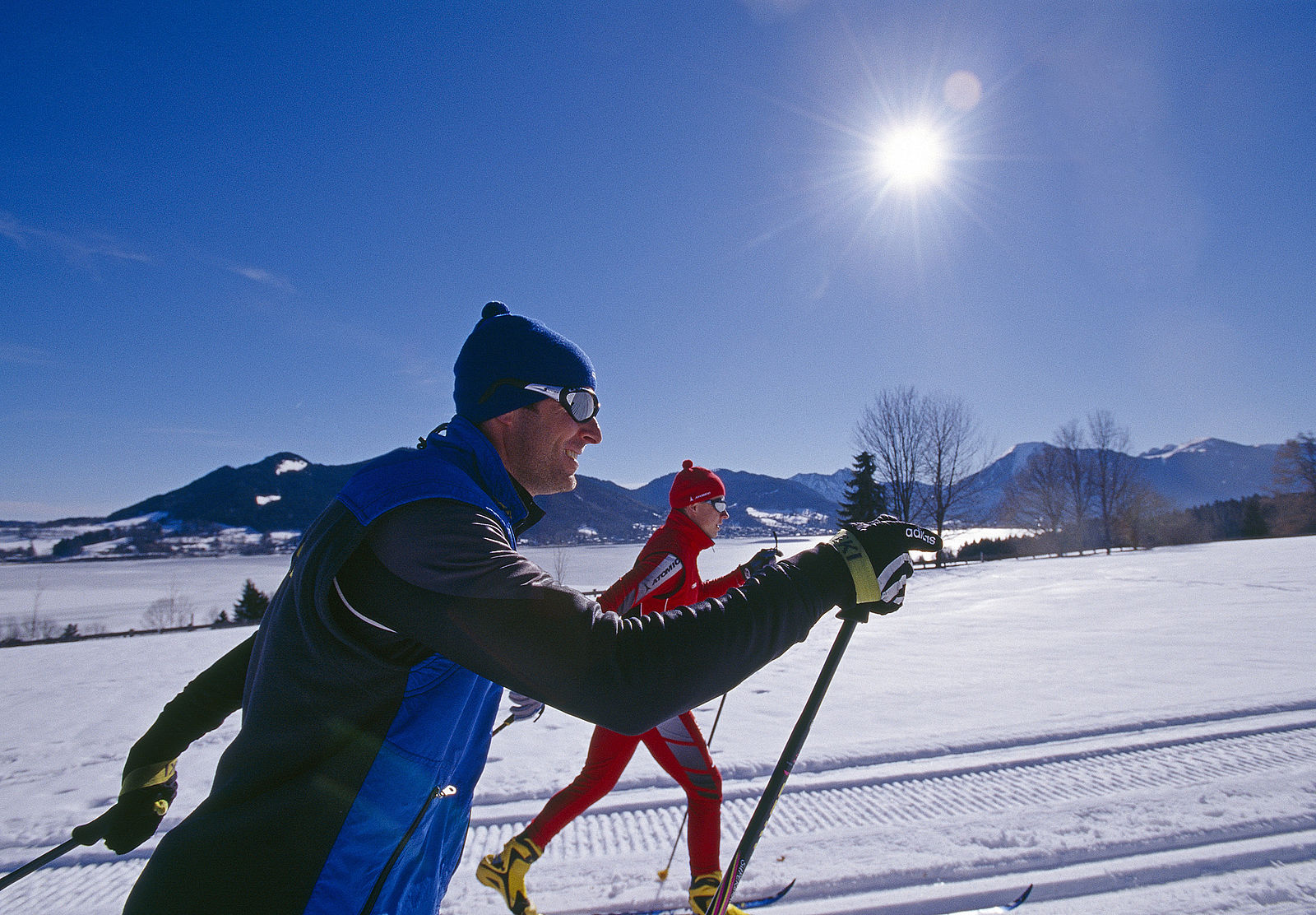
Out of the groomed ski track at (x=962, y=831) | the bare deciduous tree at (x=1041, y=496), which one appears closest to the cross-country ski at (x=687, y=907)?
the groomed ski track at (x=962, y=831)

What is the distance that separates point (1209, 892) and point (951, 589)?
1392cm

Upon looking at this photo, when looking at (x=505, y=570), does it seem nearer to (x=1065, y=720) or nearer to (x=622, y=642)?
(x=622, y=642)

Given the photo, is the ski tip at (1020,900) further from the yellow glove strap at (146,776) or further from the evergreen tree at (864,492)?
the evergreen tree at (864,492)

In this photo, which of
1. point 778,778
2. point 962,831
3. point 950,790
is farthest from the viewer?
point 950,790

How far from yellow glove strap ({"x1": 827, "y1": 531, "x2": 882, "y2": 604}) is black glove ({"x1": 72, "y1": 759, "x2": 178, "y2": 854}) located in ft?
6.31

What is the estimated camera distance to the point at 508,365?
1.49 meters

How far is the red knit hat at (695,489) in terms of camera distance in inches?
139

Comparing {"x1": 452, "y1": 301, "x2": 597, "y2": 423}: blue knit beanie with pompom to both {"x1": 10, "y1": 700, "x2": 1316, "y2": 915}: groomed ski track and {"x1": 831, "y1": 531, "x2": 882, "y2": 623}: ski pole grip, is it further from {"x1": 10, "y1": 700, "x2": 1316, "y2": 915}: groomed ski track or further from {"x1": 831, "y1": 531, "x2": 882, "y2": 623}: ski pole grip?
{"x1": 10, "y1": 700, "x2": 1316, "y2": 915}: groomed ski track

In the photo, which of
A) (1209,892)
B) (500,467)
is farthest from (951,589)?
(500,467)

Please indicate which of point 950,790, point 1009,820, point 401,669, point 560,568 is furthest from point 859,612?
point 560,568

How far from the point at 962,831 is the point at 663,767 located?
64.2 inches

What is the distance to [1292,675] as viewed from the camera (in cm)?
509

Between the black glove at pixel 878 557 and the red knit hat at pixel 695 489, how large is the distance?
6.89ft

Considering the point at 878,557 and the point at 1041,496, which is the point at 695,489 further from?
the point at 1041,496
